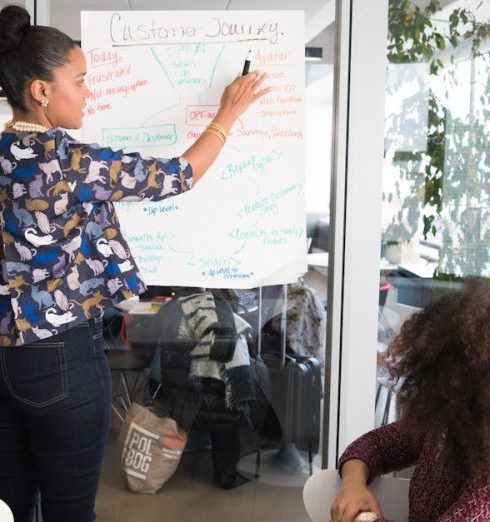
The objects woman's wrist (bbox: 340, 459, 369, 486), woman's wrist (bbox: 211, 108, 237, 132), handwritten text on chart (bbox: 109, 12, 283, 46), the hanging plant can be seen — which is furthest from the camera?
the hanging plant

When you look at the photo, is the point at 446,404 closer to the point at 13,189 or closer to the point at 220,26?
the point at 13,189

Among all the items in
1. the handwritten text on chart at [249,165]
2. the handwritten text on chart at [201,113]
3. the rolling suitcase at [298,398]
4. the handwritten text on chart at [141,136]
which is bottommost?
the rolling suitcase at [298,398]

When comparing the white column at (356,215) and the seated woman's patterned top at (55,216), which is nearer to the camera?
the seated woman's patterned top at (55,216)

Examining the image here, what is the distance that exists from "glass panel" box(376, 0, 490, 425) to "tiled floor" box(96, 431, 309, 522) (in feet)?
1.62

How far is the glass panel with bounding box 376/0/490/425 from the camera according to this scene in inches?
95.3

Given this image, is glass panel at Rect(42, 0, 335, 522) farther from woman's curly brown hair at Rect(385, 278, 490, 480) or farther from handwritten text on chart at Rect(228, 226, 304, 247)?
woman's curly brown hair at Rect(385, 278, 490, 480)

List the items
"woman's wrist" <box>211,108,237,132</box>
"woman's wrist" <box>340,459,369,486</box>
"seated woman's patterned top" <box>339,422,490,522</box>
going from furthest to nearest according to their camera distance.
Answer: "woman's wrist" <box>211,108,237,132</box> → "woman's wrist" <box>340,459,369,486</box> → "seated woman's patterned top" <box>339,422,490,522</box>

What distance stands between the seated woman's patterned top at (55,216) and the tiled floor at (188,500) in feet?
3.06

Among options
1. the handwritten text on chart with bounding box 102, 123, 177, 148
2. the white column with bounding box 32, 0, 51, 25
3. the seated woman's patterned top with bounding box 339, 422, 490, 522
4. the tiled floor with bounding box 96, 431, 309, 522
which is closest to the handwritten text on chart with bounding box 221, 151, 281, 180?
the handwritten text on chart with bounding box 102, 123, 177, 148

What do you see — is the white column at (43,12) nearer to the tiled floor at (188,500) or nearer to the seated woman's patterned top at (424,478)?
the tiled floor at (188,500)

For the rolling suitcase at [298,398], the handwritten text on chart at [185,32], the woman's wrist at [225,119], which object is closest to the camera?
the woman's wrist at [225,119]

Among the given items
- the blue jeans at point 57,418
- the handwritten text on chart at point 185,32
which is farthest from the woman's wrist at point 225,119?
the blue jeans at point 57,418

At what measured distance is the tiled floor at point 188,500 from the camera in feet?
8.13

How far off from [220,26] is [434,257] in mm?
1022
